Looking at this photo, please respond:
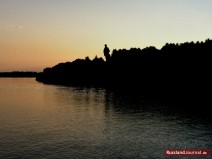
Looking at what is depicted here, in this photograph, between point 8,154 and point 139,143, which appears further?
point 139,143

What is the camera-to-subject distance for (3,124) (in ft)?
246

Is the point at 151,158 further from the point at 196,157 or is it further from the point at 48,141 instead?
the point at 48,141

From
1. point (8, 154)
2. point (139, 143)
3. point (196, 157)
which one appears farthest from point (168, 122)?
point (8, 154)

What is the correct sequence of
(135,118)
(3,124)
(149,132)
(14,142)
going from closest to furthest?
(14,142), (149,132), (3,124), (135,118)

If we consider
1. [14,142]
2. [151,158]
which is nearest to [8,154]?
[14,142]

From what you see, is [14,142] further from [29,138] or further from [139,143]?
[139,143]

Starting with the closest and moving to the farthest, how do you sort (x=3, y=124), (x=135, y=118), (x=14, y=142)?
(x=14, y=142) < (x=3, y=124) < (x=135, y=118)

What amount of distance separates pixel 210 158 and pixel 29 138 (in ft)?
104

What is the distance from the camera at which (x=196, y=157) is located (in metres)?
48.0

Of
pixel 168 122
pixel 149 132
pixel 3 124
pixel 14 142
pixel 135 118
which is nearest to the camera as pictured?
pixel 14 142

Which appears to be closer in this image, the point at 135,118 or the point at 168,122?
the point at 168,122

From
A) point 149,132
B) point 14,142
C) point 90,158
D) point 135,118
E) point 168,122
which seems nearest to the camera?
point 90,158

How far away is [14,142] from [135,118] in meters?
38.1

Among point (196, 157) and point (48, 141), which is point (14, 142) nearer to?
point (48, 141)
